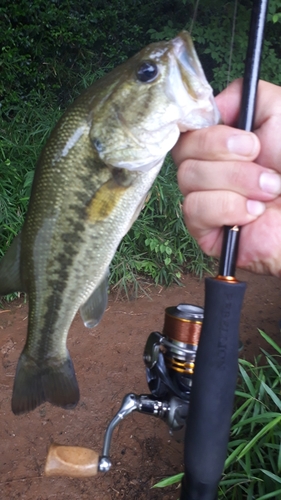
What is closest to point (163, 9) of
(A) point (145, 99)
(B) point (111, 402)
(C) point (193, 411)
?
(B) point (111, 402)

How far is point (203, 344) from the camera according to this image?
1.52 meters

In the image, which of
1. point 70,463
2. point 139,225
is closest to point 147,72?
point 70,463

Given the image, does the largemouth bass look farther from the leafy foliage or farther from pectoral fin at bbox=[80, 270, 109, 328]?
the leafy foliage

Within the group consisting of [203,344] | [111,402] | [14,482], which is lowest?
[14,482]

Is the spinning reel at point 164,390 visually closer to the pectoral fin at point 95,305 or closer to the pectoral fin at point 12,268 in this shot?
the pectoral fin at point 95,305

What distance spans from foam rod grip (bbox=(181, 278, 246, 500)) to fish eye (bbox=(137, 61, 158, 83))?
0.67 meters

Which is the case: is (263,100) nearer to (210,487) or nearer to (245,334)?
(210,487)

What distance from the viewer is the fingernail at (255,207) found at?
143 cm

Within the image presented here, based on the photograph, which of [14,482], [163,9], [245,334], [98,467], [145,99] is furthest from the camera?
[163,9]

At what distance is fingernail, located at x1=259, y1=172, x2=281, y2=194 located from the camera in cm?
137

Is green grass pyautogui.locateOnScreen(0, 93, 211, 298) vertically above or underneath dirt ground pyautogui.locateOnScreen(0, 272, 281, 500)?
above

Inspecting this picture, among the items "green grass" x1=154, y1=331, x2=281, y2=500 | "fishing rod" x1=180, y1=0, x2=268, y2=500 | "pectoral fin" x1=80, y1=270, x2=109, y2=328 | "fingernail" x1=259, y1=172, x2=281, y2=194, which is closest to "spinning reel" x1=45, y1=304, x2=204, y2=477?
"fishing rod" x1=180, y1=0, x2=268, y2=500

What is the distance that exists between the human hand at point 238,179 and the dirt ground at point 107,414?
2400 millimetres

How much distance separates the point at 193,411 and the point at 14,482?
92.5 inches
